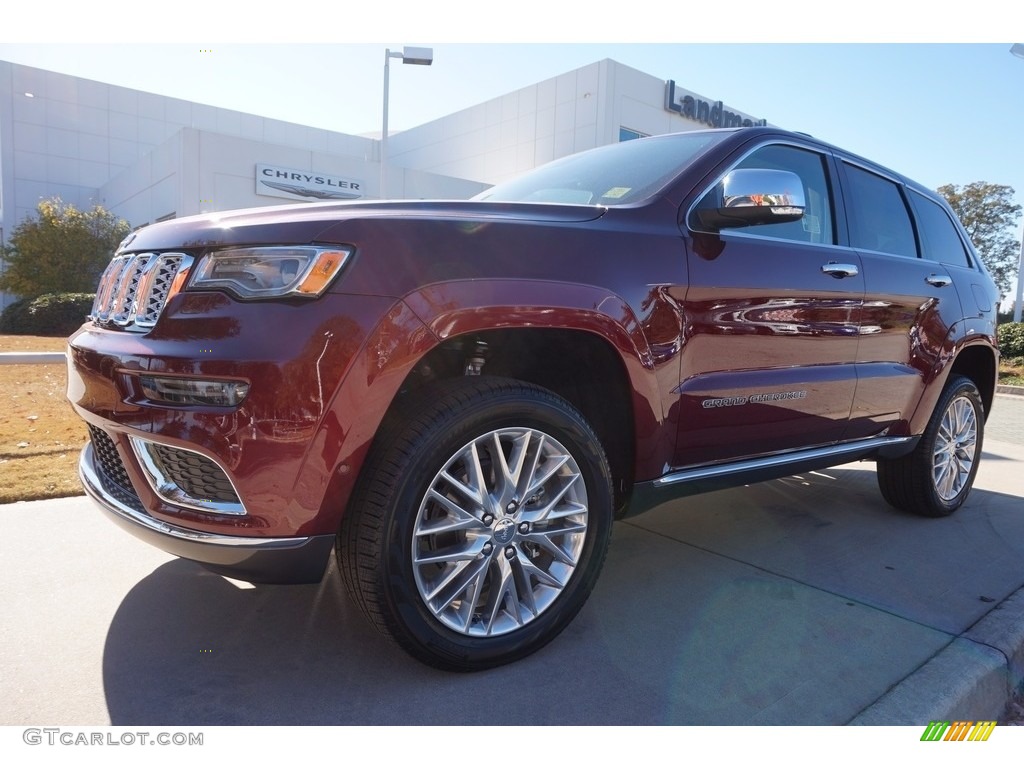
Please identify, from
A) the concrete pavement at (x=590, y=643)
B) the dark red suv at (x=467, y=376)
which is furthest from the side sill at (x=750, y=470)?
the concrete pavement at (x=590, y=643)

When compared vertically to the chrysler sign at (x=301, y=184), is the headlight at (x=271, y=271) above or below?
below

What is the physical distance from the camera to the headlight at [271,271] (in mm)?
1781

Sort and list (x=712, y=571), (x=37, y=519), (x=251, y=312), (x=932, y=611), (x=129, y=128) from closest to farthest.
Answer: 1. (x=251, y=312)
2. (x=932, y=611)
3. (x=712, y=571)
4. (x=37, y=519)
5. (x=129, y=128)

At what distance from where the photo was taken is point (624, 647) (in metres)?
2.33

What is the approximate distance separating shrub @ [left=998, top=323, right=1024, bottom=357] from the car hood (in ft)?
60.4

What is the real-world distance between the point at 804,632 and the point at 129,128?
138ft

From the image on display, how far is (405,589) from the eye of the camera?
1.92 metres

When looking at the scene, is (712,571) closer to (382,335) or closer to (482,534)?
(482,534)

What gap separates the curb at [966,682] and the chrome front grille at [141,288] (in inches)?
89.0

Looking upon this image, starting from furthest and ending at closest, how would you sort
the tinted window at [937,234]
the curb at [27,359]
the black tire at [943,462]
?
1. the curb at [27,359]
2. the tinted window at [937,234]
3. the black tire at [943,462]

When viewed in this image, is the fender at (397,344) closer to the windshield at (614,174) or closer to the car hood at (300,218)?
the car hood at (300,218)

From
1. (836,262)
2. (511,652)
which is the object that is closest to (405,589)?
(511,652)

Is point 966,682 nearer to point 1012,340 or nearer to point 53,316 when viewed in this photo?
point 1012,340

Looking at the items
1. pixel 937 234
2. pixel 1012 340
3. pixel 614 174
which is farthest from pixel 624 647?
pixel 1012 340
